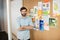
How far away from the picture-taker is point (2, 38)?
9.72 feet

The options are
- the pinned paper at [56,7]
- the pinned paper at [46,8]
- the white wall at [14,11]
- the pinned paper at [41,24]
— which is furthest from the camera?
the white wall at [14,11]

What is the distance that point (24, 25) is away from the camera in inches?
103

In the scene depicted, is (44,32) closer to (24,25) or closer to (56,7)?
(24,25)

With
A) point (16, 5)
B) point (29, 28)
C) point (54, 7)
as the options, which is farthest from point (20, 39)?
point (54, 7)

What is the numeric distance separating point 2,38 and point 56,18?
139 centimetres

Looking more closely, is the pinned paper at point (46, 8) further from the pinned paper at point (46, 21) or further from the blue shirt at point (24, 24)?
the blue shirt at point (24, 24)

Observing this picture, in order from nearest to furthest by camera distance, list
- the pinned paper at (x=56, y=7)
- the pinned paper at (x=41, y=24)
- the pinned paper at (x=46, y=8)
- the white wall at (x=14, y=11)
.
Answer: the pinned paper at (x=56, y=7), the pinned paper at (x=46, y=8), the pinned paper at (x=41, y=24), the white wall at (x=14, y=11)

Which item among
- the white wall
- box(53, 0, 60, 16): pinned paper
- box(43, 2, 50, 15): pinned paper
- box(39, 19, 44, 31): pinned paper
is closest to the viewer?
box(53, 0, 60, 16): pinned paper

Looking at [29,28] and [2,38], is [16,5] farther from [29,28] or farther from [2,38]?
[2,38]

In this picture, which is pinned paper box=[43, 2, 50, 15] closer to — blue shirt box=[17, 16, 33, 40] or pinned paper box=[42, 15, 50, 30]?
pinned paper box=[42, 15, 50, 30]

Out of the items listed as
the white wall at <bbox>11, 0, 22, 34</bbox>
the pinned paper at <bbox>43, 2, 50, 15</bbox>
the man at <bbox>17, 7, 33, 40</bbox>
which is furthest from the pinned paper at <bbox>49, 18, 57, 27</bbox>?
the white wall at <bbox>11, 0, 22, 34</bbox>

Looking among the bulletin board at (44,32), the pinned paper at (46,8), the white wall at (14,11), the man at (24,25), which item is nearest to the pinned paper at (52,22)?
the bulletin board at (44,32)

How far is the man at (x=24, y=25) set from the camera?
8.51 feet

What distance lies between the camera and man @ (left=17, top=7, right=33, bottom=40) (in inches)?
102
